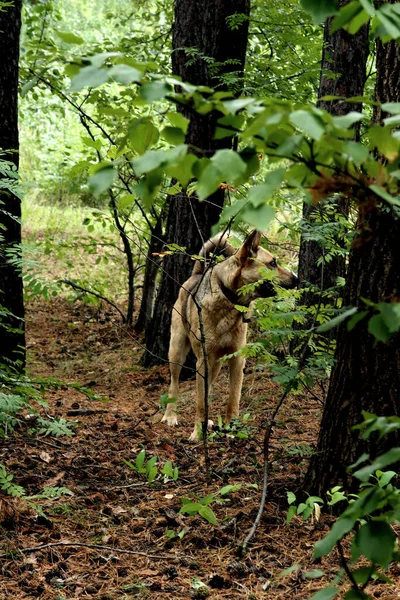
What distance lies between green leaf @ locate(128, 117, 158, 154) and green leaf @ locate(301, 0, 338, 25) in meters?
0.42

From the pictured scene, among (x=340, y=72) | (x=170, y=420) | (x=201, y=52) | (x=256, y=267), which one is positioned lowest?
(x=170, y=420)

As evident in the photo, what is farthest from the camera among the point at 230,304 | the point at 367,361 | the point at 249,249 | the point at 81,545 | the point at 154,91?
the point at 230,304

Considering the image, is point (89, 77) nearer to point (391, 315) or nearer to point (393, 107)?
point (393, 107)

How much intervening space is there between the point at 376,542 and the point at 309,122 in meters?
0.94

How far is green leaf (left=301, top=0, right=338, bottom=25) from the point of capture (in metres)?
1.39

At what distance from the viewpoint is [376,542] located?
152 centimetres

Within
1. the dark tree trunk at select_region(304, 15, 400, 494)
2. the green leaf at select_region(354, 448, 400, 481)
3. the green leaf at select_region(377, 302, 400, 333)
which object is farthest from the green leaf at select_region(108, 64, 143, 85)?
the dark tree trunk at select_region(304, 15, 400, 494)

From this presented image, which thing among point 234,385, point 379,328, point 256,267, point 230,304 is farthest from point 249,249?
point 379,328

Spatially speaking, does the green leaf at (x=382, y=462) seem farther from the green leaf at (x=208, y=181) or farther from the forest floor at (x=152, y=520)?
the green leaf at (x=208, y=181)

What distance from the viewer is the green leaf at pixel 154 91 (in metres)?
1.36

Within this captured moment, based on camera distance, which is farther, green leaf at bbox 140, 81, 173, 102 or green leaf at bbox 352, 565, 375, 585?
green leaf at bbox 352, 565, 375, 585

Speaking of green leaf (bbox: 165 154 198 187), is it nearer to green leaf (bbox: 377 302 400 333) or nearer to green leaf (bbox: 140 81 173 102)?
green leaf (bbox: 140 81 173 102)

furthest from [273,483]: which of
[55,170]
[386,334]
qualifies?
Result: [55,170]

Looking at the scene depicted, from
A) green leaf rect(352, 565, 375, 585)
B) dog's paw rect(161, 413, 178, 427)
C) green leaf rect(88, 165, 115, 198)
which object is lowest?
dog's paw rect(161, 413, 178, 427)
